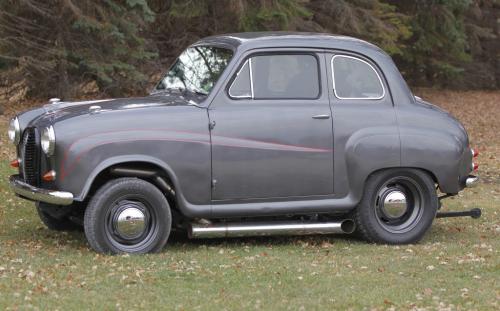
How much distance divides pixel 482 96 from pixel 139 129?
25.4 m

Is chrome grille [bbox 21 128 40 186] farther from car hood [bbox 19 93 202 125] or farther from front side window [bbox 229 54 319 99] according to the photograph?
front side window [bbox 229 54 319 99]

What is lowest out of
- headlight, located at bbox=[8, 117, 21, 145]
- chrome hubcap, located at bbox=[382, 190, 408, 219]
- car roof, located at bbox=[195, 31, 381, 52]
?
chrome hubcap, located at bbox=[382, 190, 408, 219]

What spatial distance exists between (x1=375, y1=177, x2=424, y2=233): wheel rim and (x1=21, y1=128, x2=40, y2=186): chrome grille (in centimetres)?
311

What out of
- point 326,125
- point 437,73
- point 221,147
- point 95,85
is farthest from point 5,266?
point 437,73

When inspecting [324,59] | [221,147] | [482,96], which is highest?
[324,59]

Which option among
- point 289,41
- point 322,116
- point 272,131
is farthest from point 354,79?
point 272,131

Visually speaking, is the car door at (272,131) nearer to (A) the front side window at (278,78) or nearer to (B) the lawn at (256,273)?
(A) the front side window at (278,78)

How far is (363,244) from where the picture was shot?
29.9 ft

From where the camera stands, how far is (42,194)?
8148mm

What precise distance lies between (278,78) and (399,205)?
165cm

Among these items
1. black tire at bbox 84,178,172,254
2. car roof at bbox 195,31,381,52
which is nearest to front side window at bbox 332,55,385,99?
car roof at bbox 195,31,381,52

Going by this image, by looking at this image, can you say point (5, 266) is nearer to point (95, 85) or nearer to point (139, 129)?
point (139, 129)

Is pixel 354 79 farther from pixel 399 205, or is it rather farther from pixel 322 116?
pixel 399 205

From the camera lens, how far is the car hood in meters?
8.44
